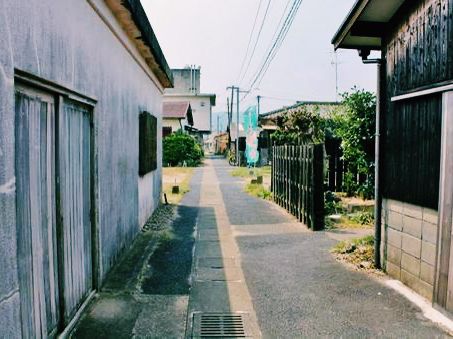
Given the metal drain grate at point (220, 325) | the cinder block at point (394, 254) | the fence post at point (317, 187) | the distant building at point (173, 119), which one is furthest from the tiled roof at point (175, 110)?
the metal drain grate at point (220, 325)

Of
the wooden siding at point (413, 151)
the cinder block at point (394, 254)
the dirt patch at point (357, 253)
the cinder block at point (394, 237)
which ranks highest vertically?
the wooden siding at point (413, 151)

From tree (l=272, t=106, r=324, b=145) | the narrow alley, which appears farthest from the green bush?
the narrow alley

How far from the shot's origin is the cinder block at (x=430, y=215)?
4621 millimetres

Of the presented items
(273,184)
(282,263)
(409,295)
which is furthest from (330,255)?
(273,184)

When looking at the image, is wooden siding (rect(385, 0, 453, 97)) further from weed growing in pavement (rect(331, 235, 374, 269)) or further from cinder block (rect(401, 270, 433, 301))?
weed growing in pavement (rect(331, 235, 374, 269))

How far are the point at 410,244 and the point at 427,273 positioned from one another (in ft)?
1.70

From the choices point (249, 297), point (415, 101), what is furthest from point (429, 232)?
point (249, 297)

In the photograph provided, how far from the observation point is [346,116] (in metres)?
11.4

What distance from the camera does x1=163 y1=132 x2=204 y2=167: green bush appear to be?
31359mm

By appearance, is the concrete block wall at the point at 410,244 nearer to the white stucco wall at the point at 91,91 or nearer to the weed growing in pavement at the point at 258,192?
the white stucco wall at the point at 91,91

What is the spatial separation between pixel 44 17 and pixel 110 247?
3.40 meters

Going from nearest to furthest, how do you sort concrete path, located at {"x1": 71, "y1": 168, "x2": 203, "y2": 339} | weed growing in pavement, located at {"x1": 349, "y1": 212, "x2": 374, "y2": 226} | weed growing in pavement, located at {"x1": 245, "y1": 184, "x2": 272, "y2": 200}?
concrete path, located at {"x1": 71, "y1": 168, "x2": 203, "y2": 339}, weed growing in pavement, located at {"x1": 349, "y1": 212, "x2": 374, "y2": 226}, weed growing in pavement, located at {"x1": 245, "y1": 184, "x2": 272, "y2": 200}

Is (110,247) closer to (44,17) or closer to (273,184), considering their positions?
(44,17)

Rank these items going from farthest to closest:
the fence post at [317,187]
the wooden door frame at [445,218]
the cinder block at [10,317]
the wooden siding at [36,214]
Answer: the fence post at [317,187], the wooden door frame at [445,218], the wooden siding at [36,214], the cinder block at [10,317]
